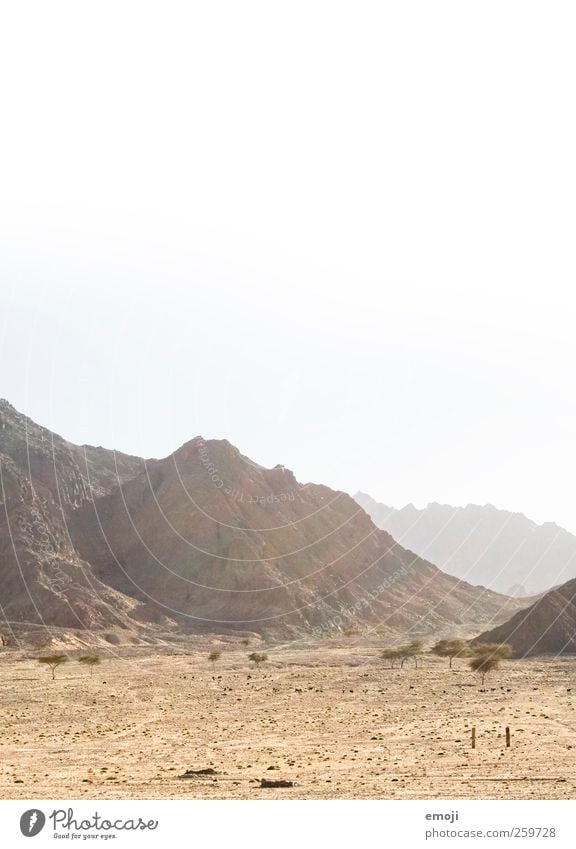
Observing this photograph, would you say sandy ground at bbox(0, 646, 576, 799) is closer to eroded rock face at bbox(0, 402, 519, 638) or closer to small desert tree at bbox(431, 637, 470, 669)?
small desert tree at bbox(431, 637, 470, 669)

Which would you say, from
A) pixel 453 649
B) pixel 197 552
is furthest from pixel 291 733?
pixel 197 552

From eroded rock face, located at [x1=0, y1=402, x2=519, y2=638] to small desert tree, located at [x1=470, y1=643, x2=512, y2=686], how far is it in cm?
4323

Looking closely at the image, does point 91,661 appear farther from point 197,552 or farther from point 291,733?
point 197,552

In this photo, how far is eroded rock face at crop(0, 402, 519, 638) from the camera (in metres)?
128

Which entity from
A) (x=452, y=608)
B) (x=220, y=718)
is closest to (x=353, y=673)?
(x=220, y=718)

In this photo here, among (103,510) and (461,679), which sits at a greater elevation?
(103,510)

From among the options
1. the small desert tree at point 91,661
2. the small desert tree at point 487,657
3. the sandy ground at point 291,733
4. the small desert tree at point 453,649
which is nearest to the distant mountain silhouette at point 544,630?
the small desert tree at point 487,657

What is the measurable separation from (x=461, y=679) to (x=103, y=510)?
3991 inches

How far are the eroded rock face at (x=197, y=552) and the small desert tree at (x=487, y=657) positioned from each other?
142ft
